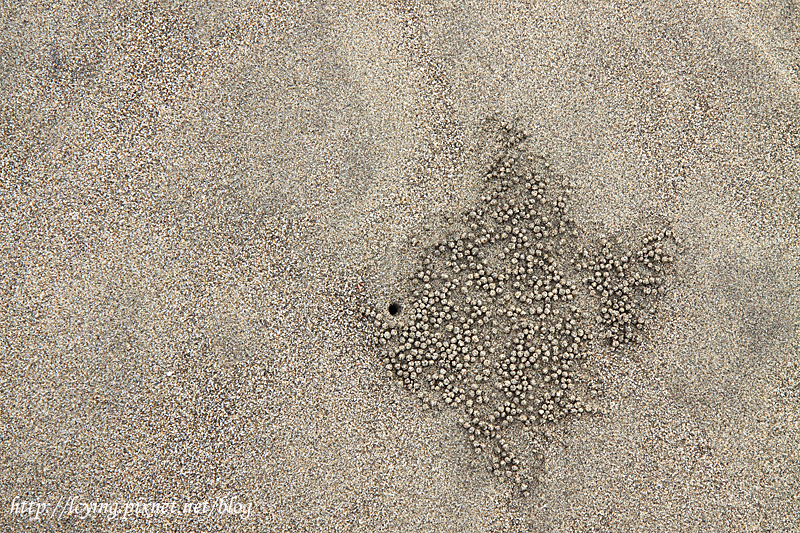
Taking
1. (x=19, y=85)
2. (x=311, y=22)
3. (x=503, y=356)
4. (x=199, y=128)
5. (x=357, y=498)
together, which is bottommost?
(x=357, y=498)

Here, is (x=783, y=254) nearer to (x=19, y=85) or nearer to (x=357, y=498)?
(x=357, y=498)

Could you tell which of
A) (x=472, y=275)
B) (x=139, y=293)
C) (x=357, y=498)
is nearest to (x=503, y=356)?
(x=472, y=275)

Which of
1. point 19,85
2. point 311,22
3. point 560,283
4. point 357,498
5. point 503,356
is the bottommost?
point 357,498

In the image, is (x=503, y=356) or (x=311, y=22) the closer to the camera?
(x=503, y=356)

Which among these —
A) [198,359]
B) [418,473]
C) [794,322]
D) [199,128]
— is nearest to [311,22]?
[199,128]

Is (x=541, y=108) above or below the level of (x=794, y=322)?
above

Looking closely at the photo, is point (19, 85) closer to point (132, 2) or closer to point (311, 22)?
point (132, 2)

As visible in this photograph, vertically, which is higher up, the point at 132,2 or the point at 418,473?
the point at 132,2
